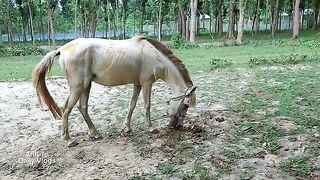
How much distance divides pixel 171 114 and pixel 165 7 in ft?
102

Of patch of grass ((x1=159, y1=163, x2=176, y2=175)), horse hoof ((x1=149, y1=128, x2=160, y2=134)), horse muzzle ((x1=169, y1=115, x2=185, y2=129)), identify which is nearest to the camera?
patch of grass ((x1=159, y1=163, x2=176, y2=175))

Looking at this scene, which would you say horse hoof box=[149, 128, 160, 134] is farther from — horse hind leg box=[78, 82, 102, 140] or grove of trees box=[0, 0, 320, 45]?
grove of trees box=[0, 0, 320, 45]

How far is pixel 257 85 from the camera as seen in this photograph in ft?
30.7

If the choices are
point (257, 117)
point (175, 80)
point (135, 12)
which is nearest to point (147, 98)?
point (175, 80)

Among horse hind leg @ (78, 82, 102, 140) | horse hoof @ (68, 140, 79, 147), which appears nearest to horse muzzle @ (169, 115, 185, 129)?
horse hind leg @ (78, 82, 102, 140)

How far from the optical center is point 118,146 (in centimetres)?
542

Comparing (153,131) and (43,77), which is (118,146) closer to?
(153,131)

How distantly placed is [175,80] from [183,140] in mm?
863

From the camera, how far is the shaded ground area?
4582mm

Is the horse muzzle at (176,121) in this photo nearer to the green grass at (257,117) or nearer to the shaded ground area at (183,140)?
the shaded ground area at (183,140)

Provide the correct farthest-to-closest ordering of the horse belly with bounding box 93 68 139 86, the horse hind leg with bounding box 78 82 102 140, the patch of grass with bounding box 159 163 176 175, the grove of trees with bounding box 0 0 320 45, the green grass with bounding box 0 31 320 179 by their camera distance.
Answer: the grove of trees with bounding box 0 0 320 45 → the horse hind leg with bounding box 78 82 102 140 → the horse belly with bounding box 93 68 139 86 → the green grass with bounding box 0 31 320 179 → the patch of grass with bounding box 159 163 176 175

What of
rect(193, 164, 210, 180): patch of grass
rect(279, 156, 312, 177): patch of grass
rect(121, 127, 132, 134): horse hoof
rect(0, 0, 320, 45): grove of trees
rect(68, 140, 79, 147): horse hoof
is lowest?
rect(193, 164, 210, 180): patch of grass

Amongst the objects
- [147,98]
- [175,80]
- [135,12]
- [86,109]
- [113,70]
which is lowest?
[86,109]

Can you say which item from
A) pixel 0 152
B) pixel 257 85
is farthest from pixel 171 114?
pixel 257 85
